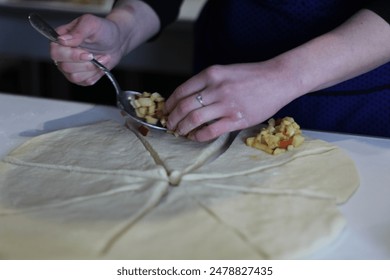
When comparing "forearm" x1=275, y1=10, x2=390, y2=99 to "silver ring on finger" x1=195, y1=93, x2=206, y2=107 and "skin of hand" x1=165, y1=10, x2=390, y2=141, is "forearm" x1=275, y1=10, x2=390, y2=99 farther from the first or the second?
"silver ring on finger" x1=195, y1=93, x2=206, y2=107

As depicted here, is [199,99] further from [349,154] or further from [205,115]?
[349,154]

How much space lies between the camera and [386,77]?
1309 millimetres

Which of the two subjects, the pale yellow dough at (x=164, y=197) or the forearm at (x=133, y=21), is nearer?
the pale yellow dough at (x=164, y=197)

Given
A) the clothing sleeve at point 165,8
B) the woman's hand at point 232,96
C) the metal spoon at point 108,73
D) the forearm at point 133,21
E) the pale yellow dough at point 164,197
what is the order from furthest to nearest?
the clothing sleeve at point 165,8 < the forearm at point 133,21 < the metal spoon at point 108,73 < the woman's hand at point 232,96 < the pale yellow dough at point 164,197

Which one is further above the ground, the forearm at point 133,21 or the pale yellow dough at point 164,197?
the forearm at point 133,21

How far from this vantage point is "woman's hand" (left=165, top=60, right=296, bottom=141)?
1.05 m

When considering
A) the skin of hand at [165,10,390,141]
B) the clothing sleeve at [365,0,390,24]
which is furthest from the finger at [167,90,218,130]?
the clothing sleeve at [365,0,390,24]

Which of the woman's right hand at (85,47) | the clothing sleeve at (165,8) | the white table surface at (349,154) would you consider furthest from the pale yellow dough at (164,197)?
the clothing sleeve at (165,8)

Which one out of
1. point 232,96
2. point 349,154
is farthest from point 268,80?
point 349,154

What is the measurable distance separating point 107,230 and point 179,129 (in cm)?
30

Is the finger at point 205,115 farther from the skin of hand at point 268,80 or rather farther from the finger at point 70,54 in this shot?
the finger at point 70,54

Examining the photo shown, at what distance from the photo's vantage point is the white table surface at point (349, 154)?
2.84ft

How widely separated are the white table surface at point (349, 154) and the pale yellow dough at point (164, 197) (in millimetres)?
26
